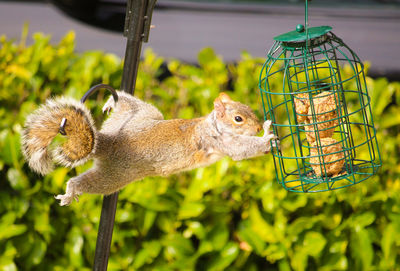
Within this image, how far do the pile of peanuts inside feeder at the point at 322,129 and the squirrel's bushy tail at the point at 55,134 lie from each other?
2.00ft

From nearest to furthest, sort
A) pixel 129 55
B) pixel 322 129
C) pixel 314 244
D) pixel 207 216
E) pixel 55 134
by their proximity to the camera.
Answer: pixel 55 134, pixel 129 55, pixel 322 129, pixel 314 244, pixel 207 216

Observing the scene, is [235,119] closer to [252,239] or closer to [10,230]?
[252,239]

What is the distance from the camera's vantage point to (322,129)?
1.51 m

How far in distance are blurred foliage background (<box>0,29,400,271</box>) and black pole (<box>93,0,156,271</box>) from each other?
2.22ft

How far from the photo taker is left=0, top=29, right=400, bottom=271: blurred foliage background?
2.10 m

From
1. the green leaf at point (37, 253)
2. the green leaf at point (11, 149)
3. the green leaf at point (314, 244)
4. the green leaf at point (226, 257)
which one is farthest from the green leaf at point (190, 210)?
the green leaf at point (11, 149)

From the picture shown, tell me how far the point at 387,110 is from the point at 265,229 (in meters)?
0.80

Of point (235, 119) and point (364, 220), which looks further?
point (364, 220)

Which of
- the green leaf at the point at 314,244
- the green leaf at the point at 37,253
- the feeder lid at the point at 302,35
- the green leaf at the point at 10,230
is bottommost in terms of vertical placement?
the green leaf at the point at 37,253

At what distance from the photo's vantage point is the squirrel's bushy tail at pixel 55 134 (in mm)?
1214

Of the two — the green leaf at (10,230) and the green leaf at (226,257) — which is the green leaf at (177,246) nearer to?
the green leaf at (226,257)

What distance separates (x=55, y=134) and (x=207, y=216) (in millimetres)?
1091

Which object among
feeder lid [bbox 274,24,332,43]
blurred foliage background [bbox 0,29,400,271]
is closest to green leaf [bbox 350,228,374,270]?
blurred foliage background [bbox 0,29,400,271]

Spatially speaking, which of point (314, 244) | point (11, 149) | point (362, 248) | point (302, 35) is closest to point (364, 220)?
point (362, 248)
